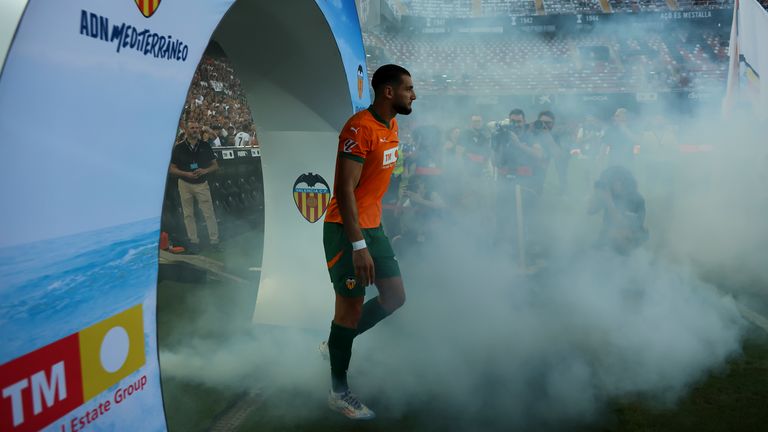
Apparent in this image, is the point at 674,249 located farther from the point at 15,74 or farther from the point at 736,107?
the point at 15,74

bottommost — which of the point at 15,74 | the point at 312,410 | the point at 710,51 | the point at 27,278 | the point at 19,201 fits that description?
the point at 312,410

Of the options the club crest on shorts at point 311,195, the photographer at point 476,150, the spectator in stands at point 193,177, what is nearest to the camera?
the club crest on shorts at point 311,195

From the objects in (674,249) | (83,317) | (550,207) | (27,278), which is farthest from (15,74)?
(550,207)

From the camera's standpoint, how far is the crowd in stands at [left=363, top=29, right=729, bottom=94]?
2545 centimetres

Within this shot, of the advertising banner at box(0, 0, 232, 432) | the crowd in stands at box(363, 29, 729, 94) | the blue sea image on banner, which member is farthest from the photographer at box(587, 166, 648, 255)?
the crowd in stands at box(363, 29, 729, 94)

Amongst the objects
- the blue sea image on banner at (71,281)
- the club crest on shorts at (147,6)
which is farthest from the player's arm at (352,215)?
the club crest on shorts at (147,6)

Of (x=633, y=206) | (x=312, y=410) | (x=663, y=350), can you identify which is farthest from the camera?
(x=633, y=206)

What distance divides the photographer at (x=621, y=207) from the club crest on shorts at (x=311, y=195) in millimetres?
2392

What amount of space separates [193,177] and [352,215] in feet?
16.5

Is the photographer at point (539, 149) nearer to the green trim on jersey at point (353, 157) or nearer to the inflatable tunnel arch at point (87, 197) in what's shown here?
the green trim on jersey at point (353, 157)

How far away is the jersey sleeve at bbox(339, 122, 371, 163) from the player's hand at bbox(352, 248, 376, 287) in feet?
1.44

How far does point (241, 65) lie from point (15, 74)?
2.53 metres

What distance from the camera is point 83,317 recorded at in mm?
1567

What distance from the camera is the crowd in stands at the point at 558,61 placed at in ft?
83.5
